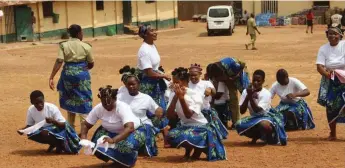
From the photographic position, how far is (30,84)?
1638cm

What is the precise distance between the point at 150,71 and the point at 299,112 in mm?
2524

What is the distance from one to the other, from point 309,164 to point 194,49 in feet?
62.6

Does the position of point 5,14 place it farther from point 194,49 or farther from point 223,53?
point 223,53

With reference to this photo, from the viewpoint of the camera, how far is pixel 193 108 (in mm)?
7859

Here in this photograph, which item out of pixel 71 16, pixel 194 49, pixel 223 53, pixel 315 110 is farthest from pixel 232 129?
pixel 71 16

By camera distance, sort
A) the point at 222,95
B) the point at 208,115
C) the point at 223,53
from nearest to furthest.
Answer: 1. the point at 208,115
2. the point at 222,95
3. the point at 223,53

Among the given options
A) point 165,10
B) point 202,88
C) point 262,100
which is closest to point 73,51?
point 202,88

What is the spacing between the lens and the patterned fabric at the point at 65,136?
850 centimetres

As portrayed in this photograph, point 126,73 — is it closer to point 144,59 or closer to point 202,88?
point 144,59

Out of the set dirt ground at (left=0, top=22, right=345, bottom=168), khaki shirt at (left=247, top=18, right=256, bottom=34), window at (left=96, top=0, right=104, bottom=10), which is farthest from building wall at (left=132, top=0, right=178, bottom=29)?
khaki shirt at (left=247, top=18, right=256, bottom=34)

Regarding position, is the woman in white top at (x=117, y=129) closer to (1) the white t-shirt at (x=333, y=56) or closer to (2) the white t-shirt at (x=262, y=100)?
(2) the white t-shirt at (x=262, y=100)

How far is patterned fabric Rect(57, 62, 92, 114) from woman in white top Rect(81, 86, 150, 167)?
176cm

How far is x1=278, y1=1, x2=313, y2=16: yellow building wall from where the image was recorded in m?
48.2

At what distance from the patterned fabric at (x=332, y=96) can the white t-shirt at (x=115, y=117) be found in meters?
2.84
